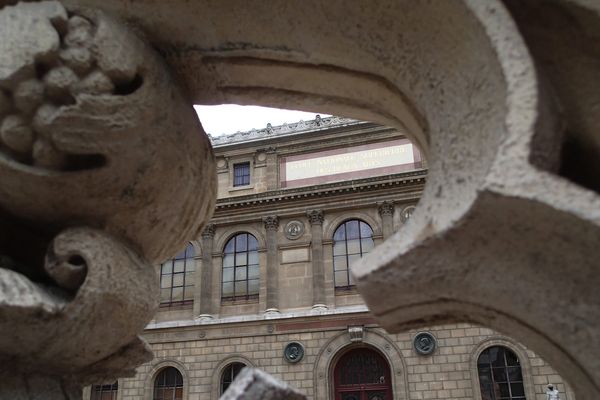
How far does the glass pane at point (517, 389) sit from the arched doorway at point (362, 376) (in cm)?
296

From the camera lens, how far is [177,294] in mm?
16828

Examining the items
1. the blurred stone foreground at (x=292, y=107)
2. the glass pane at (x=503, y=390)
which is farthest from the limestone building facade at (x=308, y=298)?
the blurred stone foreground at (x=292, y=107)

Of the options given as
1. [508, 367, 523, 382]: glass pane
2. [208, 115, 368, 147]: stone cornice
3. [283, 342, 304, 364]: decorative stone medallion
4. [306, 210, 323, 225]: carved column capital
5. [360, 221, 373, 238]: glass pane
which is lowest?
[508, 367, 523, 382]: glass pane

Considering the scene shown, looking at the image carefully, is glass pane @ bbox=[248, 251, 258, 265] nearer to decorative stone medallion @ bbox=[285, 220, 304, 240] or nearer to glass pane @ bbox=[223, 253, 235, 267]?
glass pane @ bbox=[223, 253, 235, 267]

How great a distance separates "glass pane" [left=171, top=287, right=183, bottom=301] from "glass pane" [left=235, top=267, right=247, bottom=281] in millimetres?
1736

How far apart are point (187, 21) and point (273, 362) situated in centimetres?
1485

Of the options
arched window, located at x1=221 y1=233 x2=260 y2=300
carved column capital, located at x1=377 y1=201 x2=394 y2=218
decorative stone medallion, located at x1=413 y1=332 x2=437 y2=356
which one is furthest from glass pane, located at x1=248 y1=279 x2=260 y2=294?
decorative stone medallion, located at x1=413 y1=332 x2=437 y2=356

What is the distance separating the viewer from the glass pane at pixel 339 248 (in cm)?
1605

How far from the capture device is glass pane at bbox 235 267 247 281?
16.6 metres

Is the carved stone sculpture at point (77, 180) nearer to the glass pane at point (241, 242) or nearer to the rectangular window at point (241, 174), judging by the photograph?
the glass pane at point (241, 242)

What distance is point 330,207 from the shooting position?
16516 millimetres

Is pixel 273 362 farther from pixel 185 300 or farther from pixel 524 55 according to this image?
pixel 524 55

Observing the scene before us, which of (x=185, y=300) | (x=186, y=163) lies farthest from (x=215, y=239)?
(x=186, y=163)

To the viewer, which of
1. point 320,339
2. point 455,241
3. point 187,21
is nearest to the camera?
point 455,241
